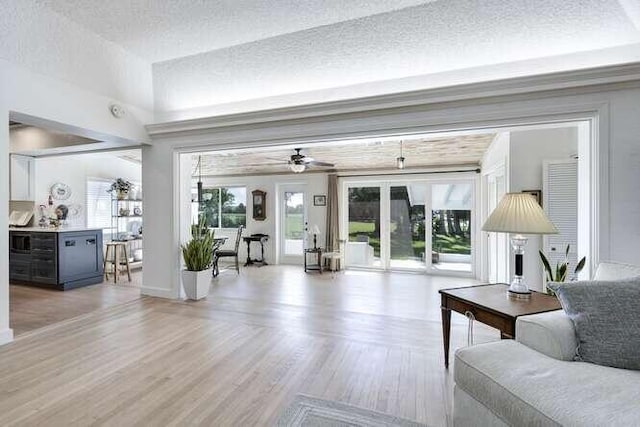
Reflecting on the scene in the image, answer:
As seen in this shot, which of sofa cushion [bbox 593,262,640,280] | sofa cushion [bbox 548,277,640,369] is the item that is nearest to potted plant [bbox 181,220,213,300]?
sofa cushion [bbox 548,277,640,369]

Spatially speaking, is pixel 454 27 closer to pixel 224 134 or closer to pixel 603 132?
pixel 603 132

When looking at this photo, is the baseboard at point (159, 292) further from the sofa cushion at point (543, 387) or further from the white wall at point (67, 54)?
Result: the sofa cushion at point (543, 387)

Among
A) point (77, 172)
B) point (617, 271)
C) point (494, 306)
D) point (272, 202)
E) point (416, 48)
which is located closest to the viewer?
point (617, 271)

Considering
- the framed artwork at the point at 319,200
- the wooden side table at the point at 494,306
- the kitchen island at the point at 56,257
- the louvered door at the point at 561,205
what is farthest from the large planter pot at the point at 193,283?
the louvered door at the point at 561,205

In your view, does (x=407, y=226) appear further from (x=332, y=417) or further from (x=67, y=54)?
(x=67, y=54)

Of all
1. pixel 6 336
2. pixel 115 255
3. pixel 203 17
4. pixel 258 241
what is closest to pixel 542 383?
pixel 203 17

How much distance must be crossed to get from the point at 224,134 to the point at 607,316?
422cm

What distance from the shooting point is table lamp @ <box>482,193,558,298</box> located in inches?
86.6

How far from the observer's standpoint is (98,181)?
7246 millimetres

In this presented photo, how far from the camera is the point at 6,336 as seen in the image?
3072mm

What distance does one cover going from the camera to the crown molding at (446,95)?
277 cm

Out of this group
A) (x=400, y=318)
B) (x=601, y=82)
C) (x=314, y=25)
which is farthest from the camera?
(x=400, y=318)

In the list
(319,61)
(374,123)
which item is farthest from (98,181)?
(374,123)

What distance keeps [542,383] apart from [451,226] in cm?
570
